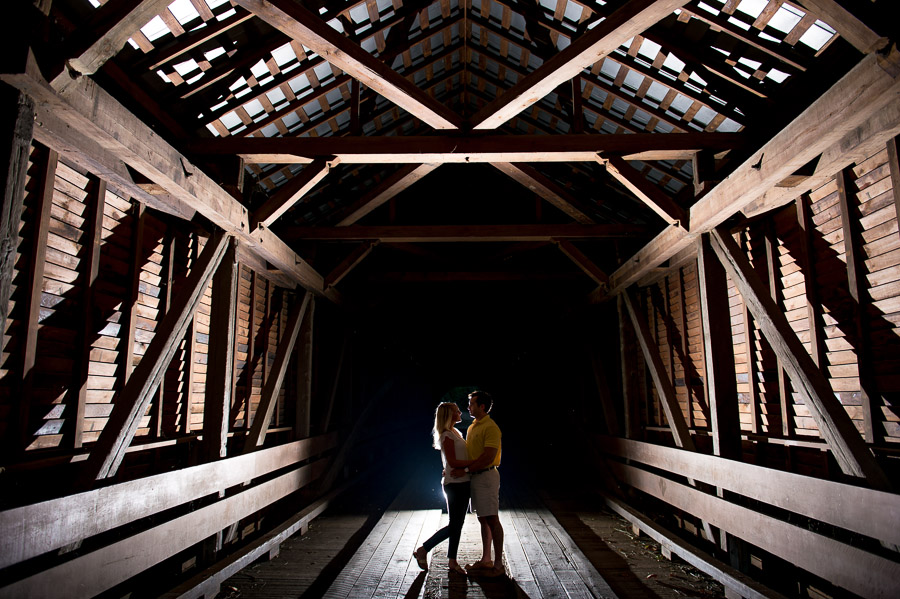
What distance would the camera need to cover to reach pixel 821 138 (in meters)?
3.45

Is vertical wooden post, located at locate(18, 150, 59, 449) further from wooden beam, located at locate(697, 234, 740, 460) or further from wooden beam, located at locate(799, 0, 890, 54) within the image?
wooden beam, located at locate(697, 234, 740, 460)

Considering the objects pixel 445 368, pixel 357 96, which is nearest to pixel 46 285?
pixel 357 96

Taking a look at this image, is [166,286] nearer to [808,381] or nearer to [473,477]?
[473,477]

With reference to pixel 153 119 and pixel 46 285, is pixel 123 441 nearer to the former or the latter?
pixel 46 285

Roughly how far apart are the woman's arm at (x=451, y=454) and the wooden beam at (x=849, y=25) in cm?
372

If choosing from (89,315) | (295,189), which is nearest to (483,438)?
(295,189)

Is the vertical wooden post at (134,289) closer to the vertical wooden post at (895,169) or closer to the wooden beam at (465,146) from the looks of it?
the wooden beam at (465,146)

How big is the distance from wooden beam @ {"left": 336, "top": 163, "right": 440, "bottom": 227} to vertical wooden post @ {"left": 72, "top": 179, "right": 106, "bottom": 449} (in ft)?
10.5

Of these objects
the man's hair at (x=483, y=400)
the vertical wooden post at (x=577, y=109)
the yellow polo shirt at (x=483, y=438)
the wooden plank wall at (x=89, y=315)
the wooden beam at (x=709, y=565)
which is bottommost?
the wooden beam at (x=709, y=565)

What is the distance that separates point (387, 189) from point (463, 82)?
2.73 metres

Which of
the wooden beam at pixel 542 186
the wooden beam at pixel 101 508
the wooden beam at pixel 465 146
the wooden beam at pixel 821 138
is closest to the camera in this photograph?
the wooden beam at pixel 101 508

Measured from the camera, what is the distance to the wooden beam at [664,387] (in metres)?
5.77

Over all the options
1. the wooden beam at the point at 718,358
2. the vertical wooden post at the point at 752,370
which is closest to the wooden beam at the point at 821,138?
the wooden beam at the point at 718,358

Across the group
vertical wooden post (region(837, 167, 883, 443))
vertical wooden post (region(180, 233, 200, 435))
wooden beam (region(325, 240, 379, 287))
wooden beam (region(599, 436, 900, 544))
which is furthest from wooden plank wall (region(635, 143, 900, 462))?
vertical wooden post (region(180, 233, 200, 435))
